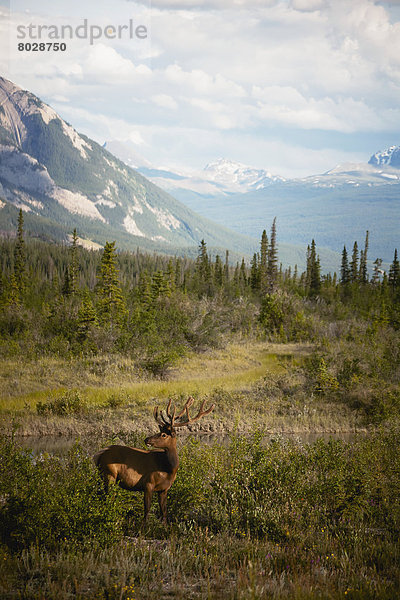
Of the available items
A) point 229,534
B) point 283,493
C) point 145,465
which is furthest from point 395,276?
point 145,465

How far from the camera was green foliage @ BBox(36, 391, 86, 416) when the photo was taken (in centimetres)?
1950

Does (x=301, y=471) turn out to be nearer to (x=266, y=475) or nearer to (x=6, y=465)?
(x=266, y=475)

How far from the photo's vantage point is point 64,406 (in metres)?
20.0

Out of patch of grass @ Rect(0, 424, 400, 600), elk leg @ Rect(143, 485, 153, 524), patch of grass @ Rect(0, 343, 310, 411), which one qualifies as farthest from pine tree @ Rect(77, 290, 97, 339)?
elk leg @ Rect(143, 485, 153, 524)

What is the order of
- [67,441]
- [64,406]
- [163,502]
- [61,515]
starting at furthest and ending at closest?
[64,406]
[67,441]
[163,502]
[61,515]

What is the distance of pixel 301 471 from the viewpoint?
29.4 feet

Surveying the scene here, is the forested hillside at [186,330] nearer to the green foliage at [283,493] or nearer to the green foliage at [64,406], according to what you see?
the green foliage at [64,406]

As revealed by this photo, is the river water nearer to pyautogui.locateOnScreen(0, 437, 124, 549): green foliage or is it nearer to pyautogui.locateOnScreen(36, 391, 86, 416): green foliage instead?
pyautogui.locateOnScreen(36, 391, 86, 416): green foliage

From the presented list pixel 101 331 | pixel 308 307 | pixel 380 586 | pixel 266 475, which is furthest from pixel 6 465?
pixel 308 307

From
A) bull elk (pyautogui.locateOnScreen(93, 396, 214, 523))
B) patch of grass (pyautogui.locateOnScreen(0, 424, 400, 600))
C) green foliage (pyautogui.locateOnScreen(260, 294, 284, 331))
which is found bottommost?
green foliage (pyautogui.locateOnScreen(260, 294, 284, 331))

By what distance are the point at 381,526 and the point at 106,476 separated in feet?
16.8

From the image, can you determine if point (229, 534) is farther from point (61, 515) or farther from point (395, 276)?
point (395, 276)

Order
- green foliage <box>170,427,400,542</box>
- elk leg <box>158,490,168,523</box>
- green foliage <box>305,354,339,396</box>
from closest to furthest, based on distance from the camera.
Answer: elk leg <box>158,490,168,523</box> → green foliage <box>170,427,400,542</box> → green foliage <box>305,354,339,396</box>

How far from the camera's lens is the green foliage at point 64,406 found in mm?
19500
